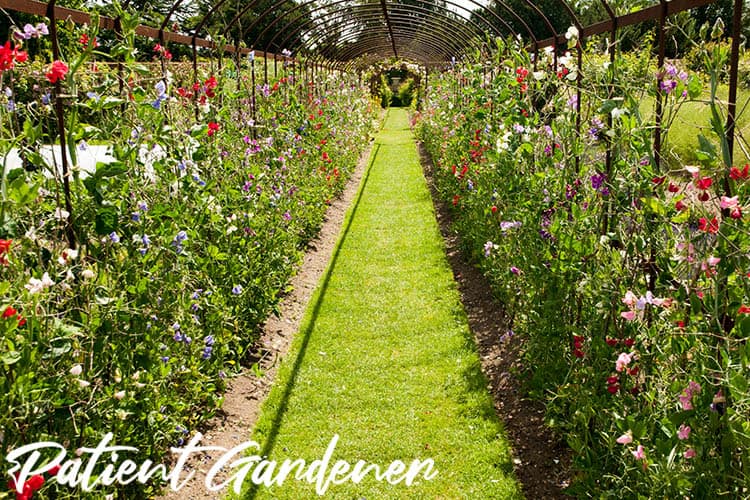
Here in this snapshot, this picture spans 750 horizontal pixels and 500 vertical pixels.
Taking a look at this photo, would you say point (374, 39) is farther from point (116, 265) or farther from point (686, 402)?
point (686, 402)

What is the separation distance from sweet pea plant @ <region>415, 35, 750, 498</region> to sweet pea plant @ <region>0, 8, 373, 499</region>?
1.67 metres

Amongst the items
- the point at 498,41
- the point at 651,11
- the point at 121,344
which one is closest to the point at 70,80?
the point at 121,344

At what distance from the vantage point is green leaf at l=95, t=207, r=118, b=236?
230 centimetres

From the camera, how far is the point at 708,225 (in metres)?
1.71

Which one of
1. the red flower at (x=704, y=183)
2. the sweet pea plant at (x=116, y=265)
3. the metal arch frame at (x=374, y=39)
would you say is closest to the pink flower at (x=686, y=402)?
the red flower at (x=704, y=183)

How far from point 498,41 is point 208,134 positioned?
252 centimetres

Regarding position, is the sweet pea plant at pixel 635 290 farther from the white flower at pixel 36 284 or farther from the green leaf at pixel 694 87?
the white flower at pixel 36 284

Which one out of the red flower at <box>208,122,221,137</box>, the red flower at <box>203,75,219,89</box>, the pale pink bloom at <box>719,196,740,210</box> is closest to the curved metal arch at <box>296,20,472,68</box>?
the red flower at <box>203,75,219,89</box>

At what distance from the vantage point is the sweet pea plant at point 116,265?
1973mm

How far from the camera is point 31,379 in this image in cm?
201

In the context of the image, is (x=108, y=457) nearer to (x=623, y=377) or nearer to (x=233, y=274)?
(x=233, y=274)

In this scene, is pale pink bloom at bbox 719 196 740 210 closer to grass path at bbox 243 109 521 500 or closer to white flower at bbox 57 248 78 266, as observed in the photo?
grass path at bbox 243 109 521 500

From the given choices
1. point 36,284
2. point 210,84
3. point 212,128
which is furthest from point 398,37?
point 36,284

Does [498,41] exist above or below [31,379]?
above
